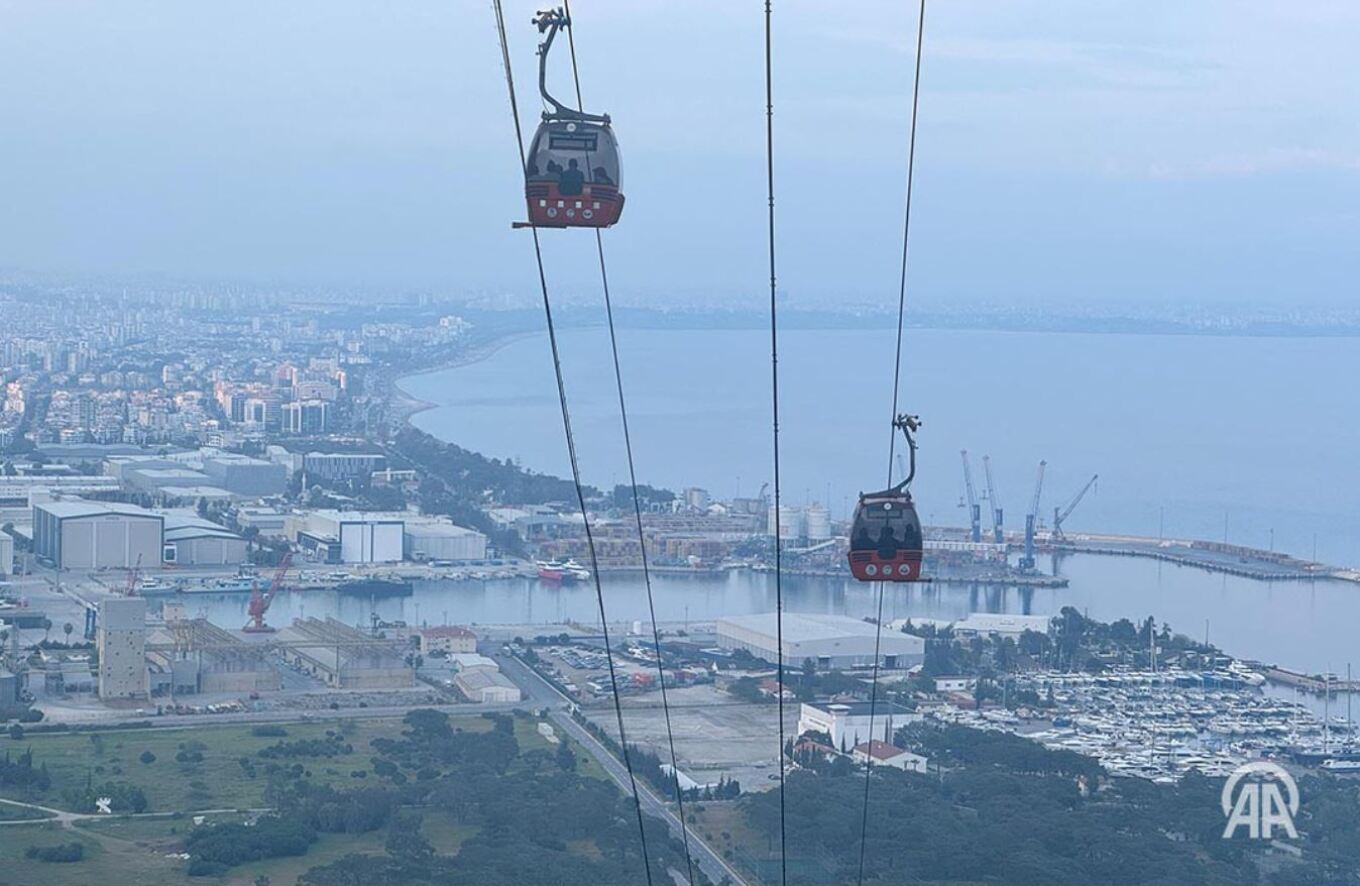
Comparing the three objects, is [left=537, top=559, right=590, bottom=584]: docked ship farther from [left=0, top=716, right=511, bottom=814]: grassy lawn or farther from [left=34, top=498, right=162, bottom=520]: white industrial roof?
[left=0, top=716, right=511, bottom=814]: grassy lawn

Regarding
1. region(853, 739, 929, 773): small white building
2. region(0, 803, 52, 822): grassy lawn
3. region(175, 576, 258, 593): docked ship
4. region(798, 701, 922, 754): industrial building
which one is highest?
region(175, 576, 258, 593): docked ship

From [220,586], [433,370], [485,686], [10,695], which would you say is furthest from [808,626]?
[433,370]

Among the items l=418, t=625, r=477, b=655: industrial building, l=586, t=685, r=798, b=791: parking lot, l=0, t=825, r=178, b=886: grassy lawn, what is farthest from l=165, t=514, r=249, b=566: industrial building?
l=0, t=825, r=178, b=886: grassy lawn

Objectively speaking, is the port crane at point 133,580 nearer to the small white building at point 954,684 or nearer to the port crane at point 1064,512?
the small white building at point 954,684

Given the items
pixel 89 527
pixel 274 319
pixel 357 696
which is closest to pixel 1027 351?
pixel 274 319

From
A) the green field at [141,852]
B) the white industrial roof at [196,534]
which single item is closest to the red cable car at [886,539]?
the green field at [141,852]

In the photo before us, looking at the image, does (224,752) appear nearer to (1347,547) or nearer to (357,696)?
(357,696)
